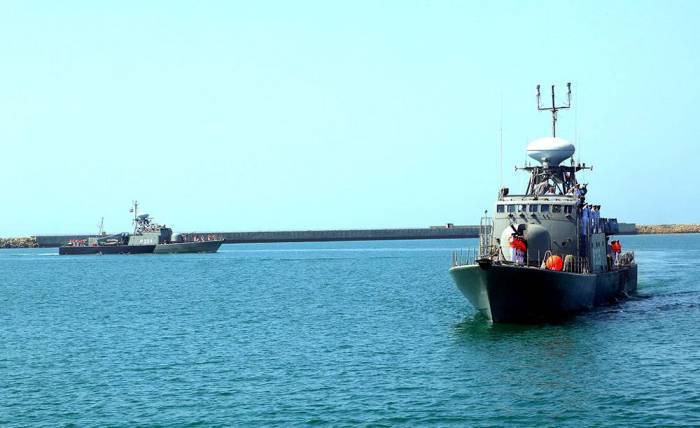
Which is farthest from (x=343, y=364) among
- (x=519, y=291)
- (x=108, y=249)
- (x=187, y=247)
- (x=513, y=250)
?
(x=108, y=249)

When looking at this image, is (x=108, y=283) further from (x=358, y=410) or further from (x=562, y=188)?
(x=358, y=410)

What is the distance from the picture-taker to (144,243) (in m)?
174

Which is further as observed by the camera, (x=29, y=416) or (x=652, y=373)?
(x=652, y=373)

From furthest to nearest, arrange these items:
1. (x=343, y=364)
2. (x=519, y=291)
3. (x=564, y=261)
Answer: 1. (x=564, y=261)
2. (x=519, y=291)
3. (x=343, y=364)

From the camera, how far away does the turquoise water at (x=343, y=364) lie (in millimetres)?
26484

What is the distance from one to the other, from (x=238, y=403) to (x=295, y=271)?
80.6 m

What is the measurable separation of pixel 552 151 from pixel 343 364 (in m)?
28.2

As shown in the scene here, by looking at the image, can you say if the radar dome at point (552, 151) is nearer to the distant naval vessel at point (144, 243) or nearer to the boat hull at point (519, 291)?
the boat hull at point (519, 291)

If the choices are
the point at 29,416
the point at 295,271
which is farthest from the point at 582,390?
the point at 295,271

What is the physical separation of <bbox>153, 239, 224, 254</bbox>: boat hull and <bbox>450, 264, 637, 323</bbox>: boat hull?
132015mm

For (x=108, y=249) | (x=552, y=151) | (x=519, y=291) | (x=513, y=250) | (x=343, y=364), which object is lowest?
(x=343, y=364)

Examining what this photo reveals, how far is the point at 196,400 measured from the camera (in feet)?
93.1

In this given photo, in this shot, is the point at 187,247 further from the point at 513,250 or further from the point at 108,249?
the point at 513,250

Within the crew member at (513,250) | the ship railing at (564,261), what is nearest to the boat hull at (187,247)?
the ship railing at (564,261)
